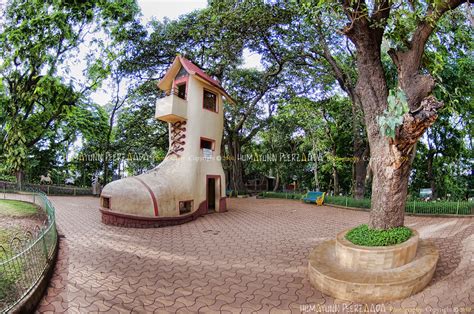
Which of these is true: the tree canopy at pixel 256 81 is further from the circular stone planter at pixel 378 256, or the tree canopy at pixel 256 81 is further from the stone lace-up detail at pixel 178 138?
the stone lace-up detail at pixel 178 138

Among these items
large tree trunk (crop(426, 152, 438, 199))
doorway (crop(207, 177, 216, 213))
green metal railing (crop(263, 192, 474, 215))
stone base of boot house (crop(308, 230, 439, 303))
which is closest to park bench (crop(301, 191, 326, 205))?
green metal railing (crop(263, 192, 474, 215))

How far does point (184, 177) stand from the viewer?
38.8 feet

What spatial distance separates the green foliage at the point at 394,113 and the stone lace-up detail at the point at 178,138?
911 cm

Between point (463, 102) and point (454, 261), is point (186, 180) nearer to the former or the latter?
point (454, 261)

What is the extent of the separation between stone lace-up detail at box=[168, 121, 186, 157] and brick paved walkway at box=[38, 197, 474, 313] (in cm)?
368

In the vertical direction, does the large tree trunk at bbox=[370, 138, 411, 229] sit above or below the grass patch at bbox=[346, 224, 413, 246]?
above

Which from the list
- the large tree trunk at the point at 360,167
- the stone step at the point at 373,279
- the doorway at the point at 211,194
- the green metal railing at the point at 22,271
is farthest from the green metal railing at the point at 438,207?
the green metal railing at the point at 22,271

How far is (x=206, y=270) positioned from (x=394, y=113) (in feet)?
16.1

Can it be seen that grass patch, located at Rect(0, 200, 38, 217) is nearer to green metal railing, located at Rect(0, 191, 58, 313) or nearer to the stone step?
green metal railing, located at Rect(0, 191, 58, 313)

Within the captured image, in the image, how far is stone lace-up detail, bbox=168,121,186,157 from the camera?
12461 millimetres

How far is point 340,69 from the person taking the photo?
15289mm

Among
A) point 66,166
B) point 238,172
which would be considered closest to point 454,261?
point 238,172

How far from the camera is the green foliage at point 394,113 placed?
15.6 ft

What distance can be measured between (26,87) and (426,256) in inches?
789
